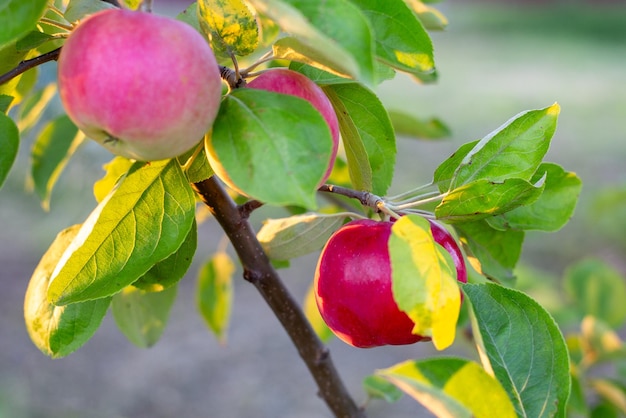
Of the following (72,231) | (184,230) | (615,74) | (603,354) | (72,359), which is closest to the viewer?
(184,230)

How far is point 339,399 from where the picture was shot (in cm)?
73

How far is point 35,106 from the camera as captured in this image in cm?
96

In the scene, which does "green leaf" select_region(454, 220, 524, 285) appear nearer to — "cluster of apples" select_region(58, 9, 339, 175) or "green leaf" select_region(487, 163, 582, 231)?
"green leaf" select_region(487, 163, 582, 231)

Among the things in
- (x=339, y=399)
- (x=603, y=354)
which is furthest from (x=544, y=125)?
(x=603, y=354)

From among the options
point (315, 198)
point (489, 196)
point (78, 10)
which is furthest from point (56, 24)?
point (489, 196)

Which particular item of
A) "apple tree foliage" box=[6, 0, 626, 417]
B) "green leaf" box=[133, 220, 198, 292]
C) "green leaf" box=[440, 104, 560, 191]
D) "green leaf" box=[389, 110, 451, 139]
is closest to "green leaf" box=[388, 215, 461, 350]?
"apple tree foliage" box=[6, 0, 626, 417]

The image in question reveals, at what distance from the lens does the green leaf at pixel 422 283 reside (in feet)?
1.43

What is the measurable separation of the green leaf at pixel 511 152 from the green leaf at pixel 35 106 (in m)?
0.61

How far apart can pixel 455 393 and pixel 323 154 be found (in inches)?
6.4

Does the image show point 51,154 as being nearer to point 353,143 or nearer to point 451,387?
point 353,143

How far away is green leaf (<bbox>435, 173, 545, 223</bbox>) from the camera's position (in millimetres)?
517

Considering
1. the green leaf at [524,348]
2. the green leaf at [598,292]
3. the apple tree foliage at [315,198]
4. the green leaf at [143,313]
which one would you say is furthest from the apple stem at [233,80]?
the green leaf at [598,292]

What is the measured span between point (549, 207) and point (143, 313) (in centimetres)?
45

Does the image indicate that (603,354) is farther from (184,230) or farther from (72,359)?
(72,359)
